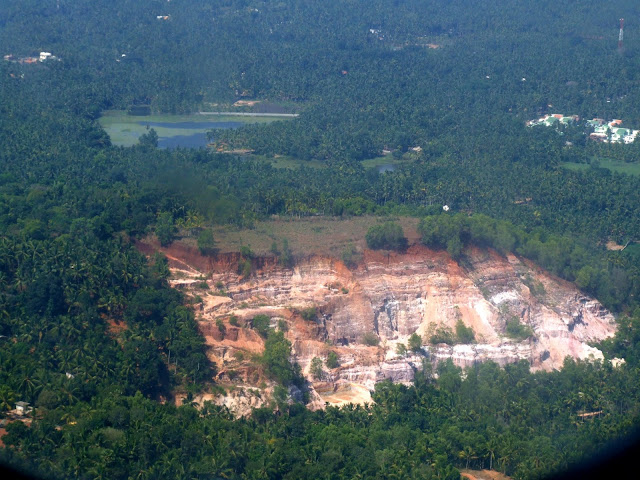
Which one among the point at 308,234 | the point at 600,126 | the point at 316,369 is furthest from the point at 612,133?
the point at 316,369

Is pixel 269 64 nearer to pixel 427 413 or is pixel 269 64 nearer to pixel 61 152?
pixel 61 152

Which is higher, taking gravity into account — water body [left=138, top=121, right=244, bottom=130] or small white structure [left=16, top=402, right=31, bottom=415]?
small white structure [left=16, top=402, right=31, bottom=415]

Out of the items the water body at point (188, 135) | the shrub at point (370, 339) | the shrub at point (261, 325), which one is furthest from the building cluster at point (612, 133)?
the shrub at point (261, 325)

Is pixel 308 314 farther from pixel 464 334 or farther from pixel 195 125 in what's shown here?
pixel 195 125

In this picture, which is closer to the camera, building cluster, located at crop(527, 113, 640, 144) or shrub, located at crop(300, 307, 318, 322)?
shrub, located at crop(300, 307, 318, 322)

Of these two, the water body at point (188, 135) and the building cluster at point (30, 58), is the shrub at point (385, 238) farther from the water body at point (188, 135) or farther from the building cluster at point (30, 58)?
the building cluster at point (30, 58)

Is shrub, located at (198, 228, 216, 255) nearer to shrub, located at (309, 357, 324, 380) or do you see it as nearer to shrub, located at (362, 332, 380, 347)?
shrub, located at (309, 357, 324, 380)

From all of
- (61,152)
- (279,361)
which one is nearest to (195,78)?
(61,152)

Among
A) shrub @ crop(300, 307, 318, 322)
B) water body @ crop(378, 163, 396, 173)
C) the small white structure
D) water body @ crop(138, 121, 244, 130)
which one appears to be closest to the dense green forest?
the small white structure
